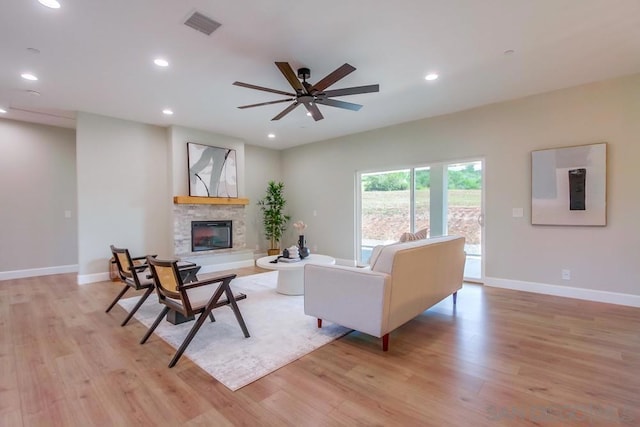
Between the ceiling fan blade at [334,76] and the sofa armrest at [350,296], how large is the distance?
5.70ft

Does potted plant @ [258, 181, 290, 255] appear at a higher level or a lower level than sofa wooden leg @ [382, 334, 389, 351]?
higher

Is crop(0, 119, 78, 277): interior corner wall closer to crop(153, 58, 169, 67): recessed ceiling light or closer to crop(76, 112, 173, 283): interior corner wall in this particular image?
crop(76, 112, 173, 283): interior corner wall

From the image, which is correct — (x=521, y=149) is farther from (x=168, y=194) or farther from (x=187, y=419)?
(x=168, y=194)

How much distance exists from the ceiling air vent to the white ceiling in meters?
0.06

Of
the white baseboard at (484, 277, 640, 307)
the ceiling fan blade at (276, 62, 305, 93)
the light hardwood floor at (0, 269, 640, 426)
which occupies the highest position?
the ceiling fan blade at (276, 62, 305, 93)

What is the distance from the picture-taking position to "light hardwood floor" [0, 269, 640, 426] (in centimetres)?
171

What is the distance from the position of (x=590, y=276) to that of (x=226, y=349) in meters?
4.57

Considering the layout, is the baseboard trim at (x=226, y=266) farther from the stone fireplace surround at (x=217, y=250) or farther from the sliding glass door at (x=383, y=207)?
the sliding glass door at (x=383, y=207)

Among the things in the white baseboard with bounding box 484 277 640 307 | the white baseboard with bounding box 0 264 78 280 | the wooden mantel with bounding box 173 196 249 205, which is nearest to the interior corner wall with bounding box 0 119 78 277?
the white baseboard with bounding box 0 264 78 280

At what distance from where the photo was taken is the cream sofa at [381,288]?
7.91 ft

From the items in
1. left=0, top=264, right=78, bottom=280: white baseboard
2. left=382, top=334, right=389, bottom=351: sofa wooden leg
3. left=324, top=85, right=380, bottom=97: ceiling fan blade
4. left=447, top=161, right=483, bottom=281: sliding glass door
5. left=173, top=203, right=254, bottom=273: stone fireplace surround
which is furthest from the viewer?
left=173, top=203, right=254, bottom=273: stone fireplace surround

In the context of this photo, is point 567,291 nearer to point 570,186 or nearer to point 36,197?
point 570,186

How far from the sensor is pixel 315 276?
2.82 metres

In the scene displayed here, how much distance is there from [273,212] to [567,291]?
5.64 m
